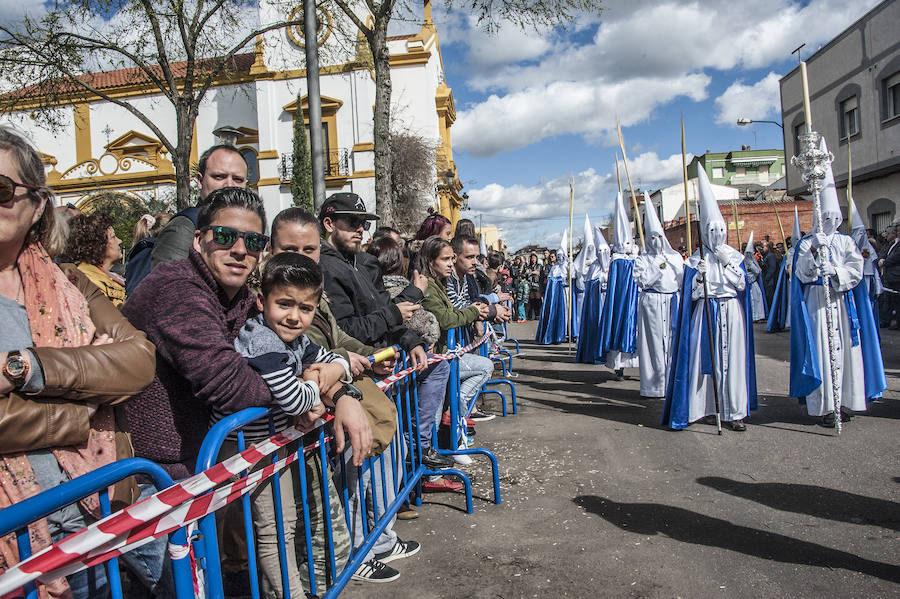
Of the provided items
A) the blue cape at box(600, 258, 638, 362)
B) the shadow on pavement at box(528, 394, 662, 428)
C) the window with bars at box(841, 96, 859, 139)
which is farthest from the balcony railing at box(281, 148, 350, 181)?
→ the shadow on pavement at box(528, 394, 662, 428)

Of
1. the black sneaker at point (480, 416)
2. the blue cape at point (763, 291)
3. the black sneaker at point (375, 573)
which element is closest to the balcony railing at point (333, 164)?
the blue cape at point (763, 291)

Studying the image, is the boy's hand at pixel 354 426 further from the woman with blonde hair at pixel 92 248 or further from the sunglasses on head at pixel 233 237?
the woman with blonde hair at pixel 92 248

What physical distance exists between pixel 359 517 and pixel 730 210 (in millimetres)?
35663

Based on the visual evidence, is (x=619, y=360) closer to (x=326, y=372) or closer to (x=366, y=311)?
(x=366, y=311)

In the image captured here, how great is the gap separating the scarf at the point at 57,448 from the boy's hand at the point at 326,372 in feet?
2.51

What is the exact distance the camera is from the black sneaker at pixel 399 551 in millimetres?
3605

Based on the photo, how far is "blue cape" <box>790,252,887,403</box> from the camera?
6.43 metres

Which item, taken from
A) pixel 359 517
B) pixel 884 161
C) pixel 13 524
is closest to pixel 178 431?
pixel 13 524

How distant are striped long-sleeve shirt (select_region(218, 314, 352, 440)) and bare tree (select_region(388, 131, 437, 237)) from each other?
26.9 meters

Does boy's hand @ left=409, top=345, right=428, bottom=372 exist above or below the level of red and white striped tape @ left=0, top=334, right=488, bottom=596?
above

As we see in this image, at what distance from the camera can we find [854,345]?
256 inches

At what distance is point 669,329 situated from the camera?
8.31 m

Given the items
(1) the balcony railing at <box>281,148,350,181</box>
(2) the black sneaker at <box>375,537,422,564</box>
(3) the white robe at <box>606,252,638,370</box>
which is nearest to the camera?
(2) the black sneaker at <box>375,537,422,564</box>

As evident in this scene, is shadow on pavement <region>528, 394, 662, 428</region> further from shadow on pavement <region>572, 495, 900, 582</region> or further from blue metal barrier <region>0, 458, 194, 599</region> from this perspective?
blue metal barrier <region>0, 458, 194, 599</region>
